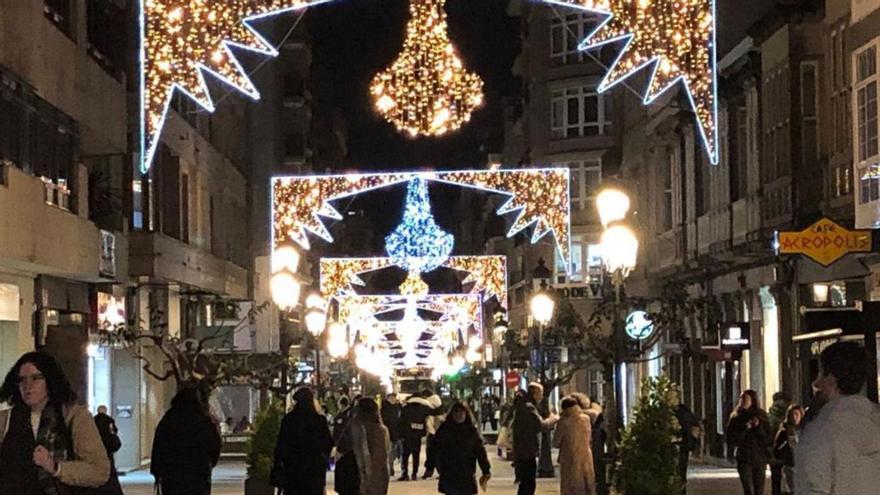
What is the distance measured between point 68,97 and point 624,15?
663 inches

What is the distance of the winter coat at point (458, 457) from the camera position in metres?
20.2

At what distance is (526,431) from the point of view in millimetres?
26625

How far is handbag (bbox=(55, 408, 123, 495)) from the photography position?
8219 mm

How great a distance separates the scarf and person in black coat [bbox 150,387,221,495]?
7489mm

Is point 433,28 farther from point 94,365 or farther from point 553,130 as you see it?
point 553,130

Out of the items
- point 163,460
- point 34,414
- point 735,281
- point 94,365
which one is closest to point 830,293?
point 735,281

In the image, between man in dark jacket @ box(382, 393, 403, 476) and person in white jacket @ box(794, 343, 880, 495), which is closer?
person in white jacket @ box(794, 343, 880, 495)

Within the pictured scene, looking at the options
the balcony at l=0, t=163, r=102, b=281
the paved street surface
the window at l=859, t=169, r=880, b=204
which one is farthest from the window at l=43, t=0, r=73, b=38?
the window at l=859, t=169, r=880, b=204

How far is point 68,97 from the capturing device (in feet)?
102

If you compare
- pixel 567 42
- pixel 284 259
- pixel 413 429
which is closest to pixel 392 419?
pixel 413 429

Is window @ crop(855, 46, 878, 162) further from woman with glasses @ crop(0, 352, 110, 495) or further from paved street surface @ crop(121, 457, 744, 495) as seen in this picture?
woman with glasses @ crop(0, 352, 110, 495)

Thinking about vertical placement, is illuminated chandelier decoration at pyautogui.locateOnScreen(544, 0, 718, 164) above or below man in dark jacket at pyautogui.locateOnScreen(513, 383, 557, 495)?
above

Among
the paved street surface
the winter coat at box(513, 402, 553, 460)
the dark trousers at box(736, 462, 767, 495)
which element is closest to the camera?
the dark trousers at box(736, 462, 767, 495)

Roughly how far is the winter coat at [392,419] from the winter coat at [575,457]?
16668 mm
